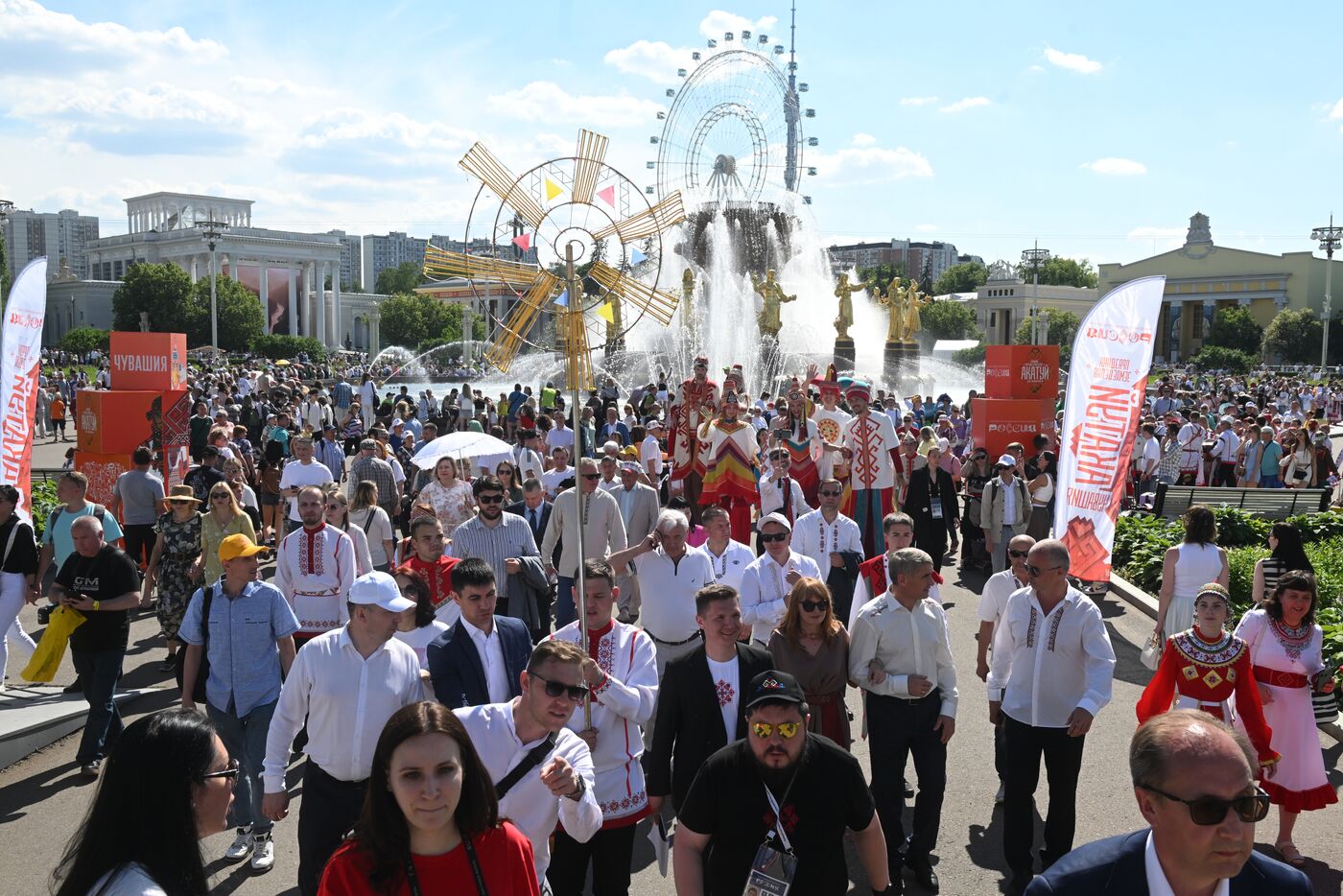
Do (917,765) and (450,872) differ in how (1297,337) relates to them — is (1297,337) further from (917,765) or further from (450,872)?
(450,872)

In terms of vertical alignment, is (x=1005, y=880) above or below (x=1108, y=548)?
below

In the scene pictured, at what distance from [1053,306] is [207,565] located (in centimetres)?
12695

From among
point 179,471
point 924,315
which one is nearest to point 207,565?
point 179,471

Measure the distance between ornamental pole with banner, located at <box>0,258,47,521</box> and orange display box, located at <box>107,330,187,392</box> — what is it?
4.38 m

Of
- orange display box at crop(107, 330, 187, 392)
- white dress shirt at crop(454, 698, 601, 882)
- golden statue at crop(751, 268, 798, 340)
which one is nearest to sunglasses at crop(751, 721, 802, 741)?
white dress shirt at crop(454, 698, 601, 882)

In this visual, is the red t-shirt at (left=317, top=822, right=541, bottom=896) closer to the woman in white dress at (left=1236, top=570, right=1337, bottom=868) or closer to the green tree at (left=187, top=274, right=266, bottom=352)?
the woman in white dress at (left=1236, top=570, right=1337, bottom=868)

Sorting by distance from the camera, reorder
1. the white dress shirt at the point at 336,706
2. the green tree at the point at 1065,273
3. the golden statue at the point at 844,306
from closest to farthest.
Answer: the white dress shirt at the point at 336,706 → the golden statue at the point at 844,306 → the green tree at the point at 1065,273

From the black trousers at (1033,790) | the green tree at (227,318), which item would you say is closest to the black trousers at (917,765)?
the black trousers at (1033,790)

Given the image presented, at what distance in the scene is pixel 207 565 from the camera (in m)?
8.86

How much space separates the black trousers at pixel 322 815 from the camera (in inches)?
188

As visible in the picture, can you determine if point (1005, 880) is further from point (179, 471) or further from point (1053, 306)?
point (1053, 306)

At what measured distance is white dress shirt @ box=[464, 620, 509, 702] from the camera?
17.0ft

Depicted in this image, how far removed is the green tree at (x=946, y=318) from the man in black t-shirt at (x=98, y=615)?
4867 inches

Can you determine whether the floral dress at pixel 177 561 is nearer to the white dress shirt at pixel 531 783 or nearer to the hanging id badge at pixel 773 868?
the white dress shirt at pixel 531 783
